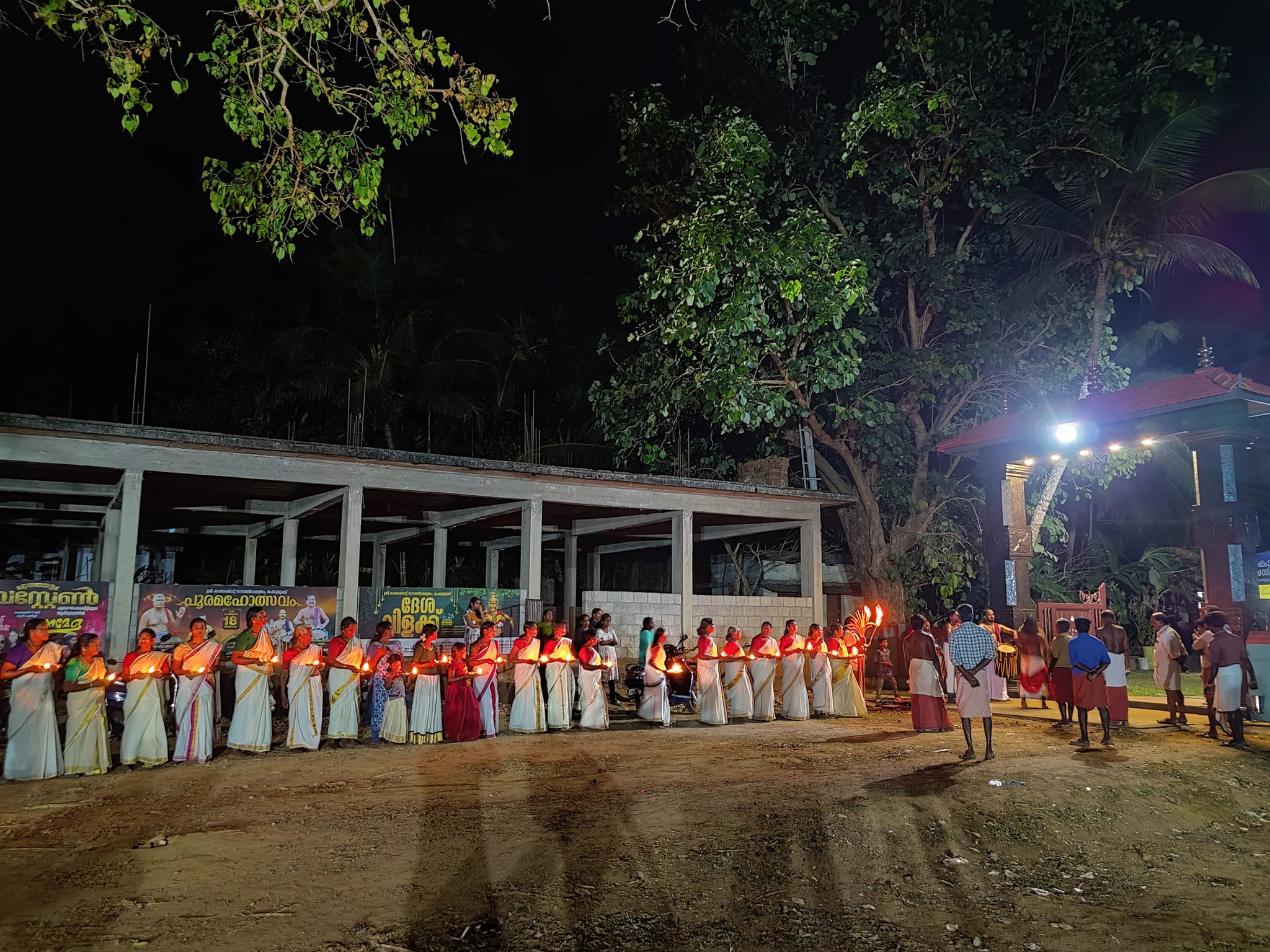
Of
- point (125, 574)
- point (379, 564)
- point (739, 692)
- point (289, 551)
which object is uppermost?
point (289, 551)

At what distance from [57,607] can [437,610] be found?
17.5 ft

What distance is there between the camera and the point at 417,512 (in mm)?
20453

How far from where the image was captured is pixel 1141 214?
55.6 feet

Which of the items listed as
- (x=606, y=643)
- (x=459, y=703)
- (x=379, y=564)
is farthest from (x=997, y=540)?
(x=379, y=564)

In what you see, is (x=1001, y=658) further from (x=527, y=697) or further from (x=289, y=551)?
(x=289, y=551)

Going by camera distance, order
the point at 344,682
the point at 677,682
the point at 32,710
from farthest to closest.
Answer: the point at 677,682
the point at 344,682
the point at 32,710

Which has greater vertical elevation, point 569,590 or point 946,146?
point 946,146

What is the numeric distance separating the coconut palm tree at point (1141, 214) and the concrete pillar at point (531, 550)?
9961 mm

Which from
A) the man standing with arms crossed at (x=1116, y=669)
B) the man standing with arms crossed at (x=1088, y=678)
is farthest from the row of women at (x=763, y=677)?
the man standing with arms crossed at (x=1088, y=678)

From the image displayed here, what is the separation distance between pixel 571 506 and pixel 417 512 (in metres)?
4.11

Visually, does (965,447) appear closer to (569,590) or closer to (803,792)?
(803,792)

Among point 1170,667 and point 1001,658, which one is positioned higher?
point 1170,667

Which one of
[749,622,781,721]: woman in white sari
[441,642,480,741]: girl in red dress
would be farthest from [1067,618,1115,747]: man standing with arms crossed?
[441,642,480,741]: girl in red dress

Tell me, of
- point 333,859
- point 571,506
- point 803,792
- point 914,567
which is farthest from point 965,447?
point 333,859
